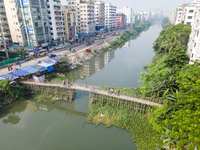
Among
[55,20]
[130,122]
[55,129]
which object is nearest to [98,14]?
[55,20]

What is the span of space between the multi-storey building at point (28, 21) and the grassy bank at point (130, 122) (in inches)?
1374

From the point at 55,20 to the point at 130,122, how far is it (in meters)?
44.6

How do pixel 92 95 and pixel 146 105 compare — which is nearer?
pixel 146 105

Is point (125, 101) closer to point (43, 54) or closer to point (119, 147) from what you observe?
point (119, 147)

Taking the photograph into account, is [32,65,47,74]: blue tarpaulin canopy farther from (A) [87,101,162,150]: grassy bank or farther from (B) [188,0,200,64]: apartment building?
(B) [188,0,200,64]: apartment building

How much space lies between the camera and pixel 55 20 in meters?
48.8

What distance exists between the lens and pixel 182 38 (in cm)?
3228

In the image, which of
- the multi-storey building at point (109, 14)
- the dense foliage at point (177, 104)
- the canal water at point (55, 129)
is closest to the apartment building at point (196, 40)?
the dense foliage at point (177, 104)

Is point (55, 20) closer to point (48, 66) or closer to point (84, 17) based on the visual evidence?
point (84, 17)

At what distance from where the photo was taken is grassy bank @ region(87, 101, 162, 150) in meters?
15.1

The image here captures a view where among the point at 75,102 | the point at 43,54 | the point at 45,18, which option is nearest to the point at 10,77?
the point at 75,102

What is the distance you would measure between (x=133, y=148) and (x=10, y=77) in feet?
69.9

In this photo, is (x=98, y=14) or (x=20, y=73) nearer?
(x=20, y=73)

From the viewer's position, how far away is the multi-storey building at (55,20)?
46688 mm
